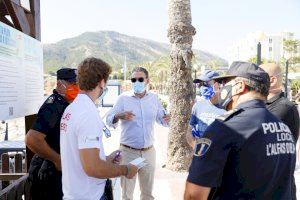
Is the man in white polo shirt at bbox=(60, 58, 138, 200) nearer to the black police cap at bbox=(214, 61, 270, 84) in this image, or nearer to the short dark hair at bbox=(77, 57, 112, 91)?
the short dark hair at bbox=(77, 57, 112, 91)

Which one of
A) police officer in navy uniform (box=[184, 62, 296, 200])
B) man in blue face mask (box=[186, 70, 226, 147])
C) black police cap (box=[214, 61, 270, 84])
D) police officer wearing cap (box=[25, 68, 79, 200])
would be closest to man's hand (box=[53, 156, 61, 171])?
police officer wearing cap (box=[25, 68, 79, 200])

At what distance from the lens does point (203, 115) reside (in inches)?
166

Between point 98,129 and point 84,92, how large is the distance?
30cm

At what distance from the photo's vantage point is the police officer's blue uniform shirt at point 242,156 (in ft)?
6.34

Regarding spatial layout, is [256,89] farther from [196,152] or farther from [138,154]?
[138,154]

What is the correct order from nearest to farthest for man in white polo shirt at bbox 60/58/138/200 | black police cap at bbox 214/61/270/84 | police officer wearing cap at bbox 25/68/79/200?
black police cap at bbox 214/61/270/84 < man in white polo shirt at bbox 60/58/138/200 < police officer wearing cap at bbox 25/68/79/200

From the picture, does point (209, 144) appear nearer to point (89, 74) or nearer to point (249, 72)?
point (249, 72)

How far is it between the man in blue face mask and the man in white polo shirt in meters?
1.71

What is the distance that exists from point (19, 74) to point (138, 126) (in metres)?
1.74

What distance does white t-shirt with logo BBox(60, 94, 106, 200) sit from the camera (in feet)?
7.72

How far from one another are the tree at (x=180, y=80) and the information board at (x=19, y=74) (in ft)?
14.8

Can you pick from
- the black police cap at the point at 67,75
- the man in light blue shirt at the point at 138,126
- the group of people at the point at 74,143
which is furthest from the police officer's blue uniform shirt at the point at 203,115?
the black police cap at the point at 67,75

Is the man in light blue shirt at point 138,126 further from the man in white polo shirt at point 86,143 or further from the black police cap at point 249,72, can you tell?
the black police cap at point 249,72

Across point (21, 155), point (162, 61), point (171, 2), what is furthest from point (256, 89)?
point (162, 61)
